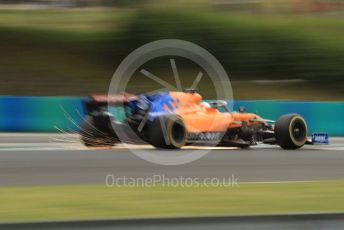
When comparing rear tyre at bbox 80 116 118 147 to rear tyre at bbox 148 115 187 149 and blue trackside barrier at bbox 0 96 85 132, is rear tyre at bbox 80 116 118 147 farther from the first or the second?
blue trackside barrier at bbox 0 96 85 132

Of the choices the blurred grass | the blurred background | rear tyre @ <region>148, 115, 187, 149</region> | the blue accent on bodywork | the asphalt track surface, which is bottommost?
the asphalt track surface

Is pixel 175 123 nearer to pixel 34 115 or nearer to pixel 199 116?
pixel 199 116

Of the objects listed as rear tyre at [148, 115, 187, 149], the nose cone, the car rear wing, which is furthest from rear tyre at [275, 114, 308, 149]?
the car rear wing

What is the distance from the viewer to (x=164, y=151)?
47.8 feet

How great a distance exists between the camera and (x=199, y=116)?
15.1m

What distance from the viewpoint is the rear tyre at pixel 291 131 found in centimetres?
1566

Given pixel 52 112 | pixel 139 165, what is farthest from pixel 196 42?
pixel 139 165

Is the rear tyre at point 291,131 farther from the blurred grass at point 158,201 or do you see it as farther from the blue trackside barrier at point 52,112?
the blurred grass at point 158,201

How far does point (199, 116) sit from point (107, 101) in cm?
184

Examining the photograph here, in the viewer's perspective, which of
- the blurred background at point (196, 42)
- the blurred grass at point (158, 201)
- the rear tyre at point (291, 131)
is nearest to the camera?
the blurred grass at point (158, 201)

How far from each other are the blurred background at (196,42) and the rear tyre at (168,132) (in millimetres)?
16284

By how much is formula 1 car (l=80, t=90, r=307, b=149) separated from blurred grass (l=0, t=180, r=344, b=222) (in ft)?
15.7

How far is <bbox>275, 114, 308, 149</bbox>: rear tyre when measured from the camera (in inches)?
617

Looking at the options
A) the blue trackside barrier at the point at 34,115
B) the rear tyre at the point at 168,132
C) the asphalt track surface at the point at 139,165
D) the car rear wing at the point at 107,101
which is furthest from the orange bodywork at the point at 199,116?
the blue trackside barrier at the point at 34,115
